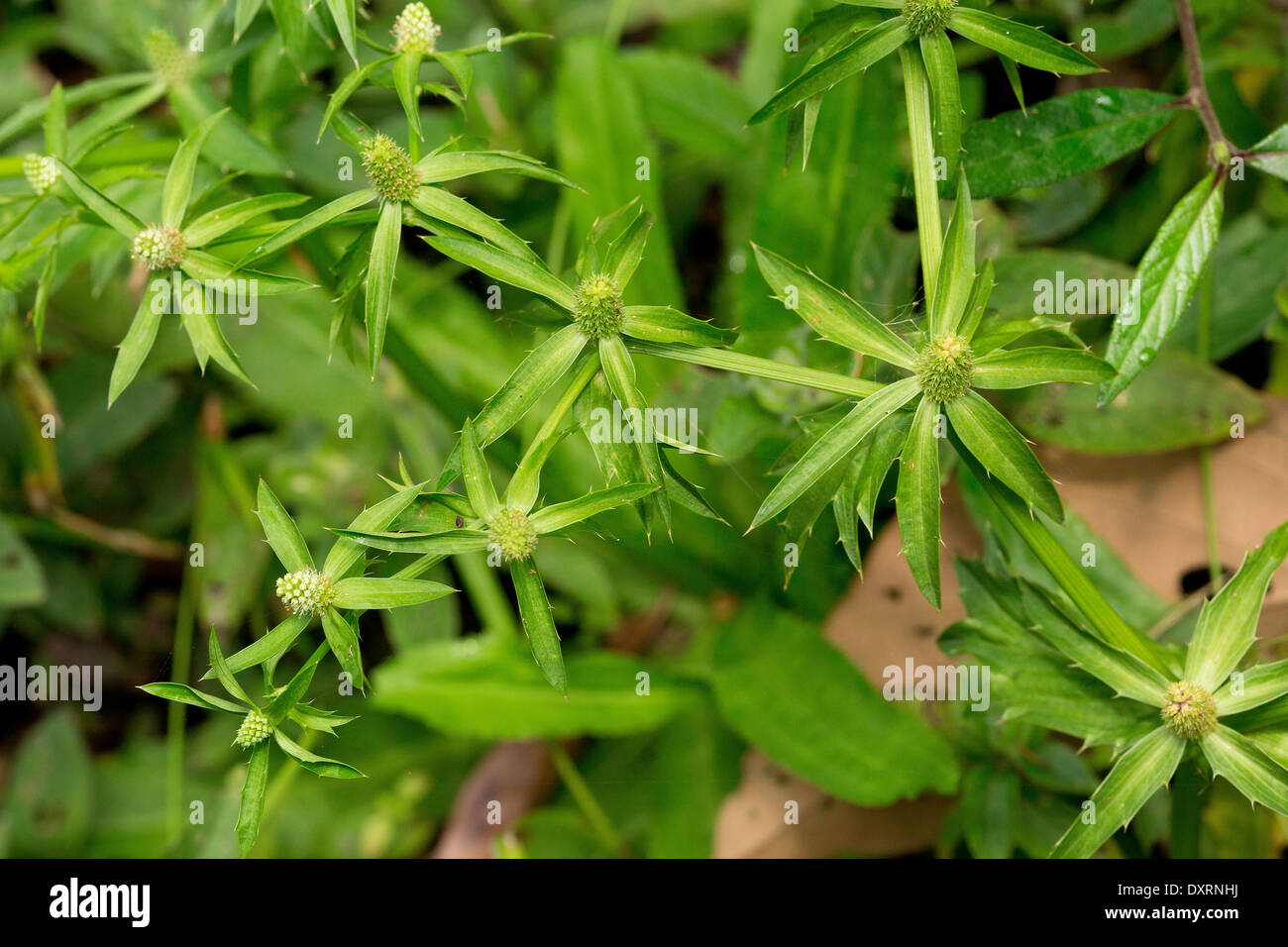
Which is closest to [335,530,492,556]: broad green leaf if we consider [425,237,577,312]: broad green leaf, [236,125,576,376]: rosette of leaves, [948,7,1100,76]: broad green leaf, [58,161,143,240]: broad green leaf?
[236,125,576,376]: rosette of leaves

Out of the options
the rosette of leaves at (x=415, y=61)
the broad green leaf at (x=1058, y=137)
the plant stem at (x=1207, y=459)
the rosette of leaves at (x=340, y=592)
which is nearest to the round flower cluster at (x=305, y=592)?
the rosette of leaves at (x=340, y=592)

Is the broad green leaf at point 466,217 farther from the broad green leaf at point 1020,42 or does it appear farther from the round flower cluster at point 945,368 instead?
the broad green leaf at point 1020,42

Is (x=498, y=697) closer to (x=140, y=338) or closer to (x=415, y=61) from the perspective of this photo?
(x=140, y=338)

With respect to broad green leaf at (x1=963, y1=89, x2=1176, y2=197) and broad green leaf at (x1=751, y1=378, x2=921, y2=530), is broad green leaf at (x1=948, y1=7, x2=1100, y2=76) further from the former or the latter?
broad green leaf at (x1=751, y1=378, x2=921, y2=530)
